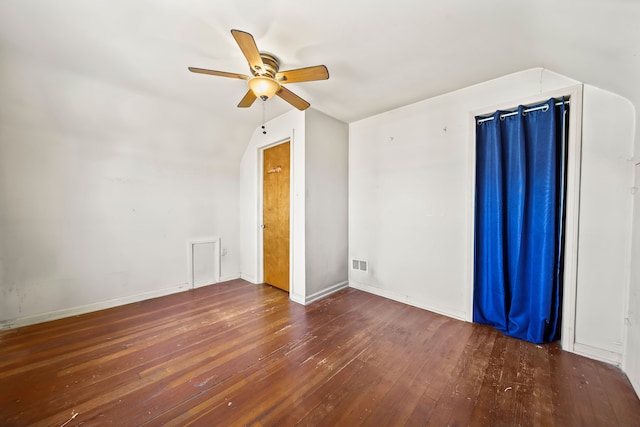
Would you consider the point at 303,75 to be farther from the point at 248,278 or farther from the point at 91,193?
the point at 248,278

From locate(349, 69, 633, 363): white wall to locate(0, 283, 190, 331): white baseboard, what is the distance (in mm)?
2694

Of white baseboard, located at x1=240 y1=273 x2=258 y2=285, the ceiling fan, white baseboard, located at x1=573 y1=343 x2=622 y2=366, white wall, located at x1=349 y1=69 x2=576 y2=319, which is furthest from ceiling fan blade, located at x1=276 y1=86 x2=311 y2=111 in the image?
white baseboard, located at x1=573 y1=343 x2=622 y2=366

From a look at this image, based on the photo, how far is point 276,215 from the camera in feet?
11.7

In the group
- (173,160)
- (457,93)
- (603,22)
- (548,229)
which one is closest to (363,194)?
(457,93)

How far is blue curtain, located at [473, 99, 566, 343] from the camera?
2.08 m

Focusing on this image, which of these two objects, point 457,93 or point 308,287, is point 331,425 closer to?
point 308,287

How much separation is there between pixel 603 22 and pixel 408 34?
1036 millimetres

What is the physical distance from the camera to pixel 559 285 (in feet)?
6.82

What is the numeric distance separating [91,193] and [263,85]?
2517mm

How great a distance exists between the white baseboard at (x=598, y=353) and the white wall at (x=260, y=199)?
2590 mm

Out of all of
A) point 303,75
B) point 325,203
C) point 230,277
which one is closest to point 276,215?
point 325,203

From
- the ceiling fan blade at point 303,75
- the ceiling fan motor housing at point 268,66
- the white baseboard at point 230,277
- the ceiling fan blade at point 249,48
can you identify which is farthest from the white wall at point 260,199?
the ceiling fan blade at point 249,48

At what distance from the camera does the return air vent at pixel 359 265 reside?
11.4 feet

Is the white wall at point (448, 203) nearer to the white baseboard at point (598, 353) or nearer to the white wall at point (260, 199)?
the white baseboard at point (598, 353)
